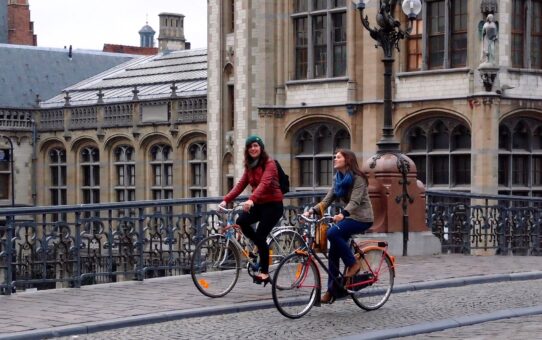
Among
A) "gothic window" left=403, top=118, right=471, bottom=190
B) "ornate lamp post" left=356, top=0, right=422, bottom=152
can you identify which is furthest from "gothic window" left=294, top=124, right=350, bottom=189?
"ornate lamp post" left=356, top=0, right=422, bottom=152

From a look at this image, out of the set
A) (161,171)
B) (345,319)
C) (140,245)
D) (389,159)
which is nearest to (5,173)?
(161,171)

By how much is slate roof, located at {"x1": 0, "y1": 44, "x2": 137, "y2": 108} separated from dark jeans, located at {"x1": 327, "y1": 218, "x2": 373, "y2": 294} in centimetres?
4252

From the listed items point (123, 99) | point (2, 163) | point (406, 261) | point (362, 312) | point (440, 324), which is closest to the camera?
point (440, 324)

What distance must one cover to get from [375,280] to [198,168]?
32970mm

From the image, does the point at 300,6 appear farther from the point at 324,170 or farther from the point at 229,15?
the point at 324,170

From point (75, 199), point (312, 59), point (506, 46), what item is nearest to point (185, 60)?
point (75, 199)

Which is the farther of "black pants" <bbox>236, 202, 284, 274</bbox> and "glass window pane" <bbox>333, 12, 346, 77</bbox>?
"glass window pane" <bbox>333, 12, 346, 77</bbox>

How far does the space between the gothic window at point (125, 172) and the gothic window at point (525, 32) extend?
20.8 metres

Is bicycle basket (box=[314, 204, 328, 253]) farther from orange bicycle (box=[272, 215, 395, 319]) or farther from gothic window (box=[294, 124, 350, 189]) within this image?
gothic window (box=[294, 124, 350, 189])

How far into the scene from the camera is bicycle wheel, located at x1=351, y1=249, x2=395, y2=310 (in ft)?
47.8

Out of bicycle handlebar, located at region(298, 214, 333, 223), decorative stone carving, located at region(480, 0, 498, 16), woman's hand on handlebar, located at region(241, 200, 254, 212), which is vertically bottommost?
bicycle handlebar, located at region(298, 214, 333, 223)

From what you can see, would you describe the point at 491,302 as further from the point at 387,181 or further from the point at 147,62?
the point at 147,62

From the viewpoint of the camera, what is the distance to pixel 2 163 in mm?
55562

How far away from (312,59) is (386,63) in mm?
14817
